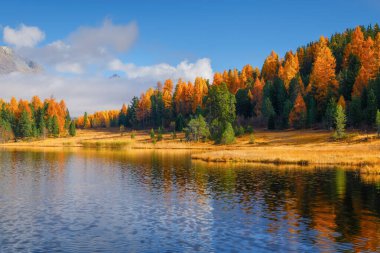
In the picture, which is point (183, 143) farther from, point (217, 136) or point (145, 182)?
point (145, 182)

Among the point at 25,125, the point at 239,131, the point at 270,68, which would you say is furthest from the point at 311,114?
the point at 25,125

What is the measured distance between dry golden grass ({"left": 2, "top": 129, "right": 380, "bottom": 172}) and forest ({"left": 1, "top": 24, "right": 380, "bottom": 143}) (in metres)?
5.56

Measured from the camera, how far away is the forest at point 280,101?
120 metres

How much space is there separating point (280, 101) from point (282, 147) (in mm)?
51228

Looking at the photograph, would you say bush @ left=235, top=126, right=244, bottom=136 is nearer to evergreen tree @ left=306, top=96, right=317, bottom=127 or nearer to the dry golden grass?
the dry golden grass

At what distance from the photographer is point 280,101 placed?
484 ft

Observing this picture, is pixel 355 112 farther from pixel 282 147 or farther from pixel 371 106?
pixel 282 147

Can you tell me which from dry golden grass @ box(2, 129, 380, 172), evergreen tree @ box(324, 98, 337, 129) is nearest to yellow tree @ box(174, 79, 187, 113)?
dry golden grass @ box(2, 129, 380, 172)

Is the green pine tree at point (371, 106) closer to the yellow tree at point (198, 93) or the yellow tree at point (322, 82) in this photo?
the yellow tree at point (322, 82)

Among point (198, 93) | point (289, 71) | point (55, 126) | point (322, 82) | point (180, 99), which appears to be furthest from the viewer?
point (180, 99)

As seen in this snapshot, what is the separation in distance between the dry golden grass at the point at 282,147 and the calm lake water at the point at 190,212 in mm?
15962

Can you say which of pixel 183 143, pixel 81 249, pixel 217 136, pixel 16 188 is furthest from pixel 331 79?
pixel 81 249

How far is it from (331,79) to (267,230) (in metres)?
123

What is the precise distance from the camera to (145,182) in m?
50.4
